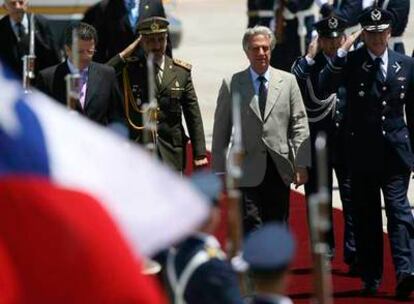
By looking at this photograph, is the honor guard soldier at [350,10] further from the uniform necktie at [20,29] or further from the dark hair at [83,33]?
the dark hair at [83,33]

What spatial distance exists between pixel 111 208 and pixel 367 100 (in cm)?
545

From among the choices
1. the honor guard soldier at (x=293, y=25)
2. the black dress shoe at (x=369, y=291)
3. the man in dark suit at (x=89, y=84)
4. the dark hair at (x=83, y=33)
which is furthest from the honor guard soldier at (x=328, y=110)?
the honor guard soldier at (x=293, y=25)

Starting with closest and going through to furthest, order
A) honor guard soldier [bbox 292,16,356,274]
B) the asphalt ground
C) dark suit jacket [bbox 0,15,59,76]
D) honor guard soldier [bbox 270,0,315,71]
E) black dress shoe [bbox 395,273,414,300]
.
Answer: black dress shoe [bbox 395,273,414,300]
honor guard soldier [bbox 292,16,356,274]
dark suit jacket [bbox 0,15,59,76]
honor guard soldier [bbox 270,0,315,71]
the asphalt ground

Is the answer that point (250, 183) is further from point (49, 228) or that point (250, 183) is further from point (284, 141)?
point (49, 228)

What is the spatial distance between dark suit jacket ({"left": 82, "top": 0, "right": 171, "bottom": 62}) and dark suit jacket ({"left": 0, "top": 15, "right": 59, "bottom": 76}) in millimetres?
Answer: 636

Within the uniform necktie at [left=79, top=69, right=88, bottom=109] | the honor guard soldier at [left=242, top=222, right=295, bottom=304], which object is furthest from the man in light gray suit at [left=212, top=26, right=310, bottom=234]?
the honor guard soldier at [left=242, top=222, right=295, bottom=304]

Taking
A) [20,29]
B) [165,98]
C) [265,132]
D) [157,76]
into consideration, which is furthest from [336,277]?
[20,29]

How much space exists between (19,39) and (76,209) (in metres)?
8.23

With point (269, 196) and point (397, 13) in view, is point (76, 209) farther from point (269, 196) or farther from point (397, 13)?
point (397, 13)

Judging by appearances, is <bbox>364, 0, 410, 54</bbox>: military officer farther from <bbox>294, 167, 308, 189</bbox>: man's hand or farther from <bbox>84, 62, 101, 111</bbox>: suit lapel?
<bbox>84, 62, 101, 111</bbox>: suit lapel

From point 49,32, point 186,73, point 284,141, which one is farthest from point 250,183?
point 49,32

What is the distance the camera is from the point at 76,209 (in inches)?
204

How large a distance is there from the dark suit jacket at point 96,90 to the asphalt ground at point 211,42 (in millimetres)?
5659

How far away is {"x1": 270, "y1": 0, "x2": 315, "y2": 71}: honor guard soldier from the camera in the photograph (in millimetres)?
16984
